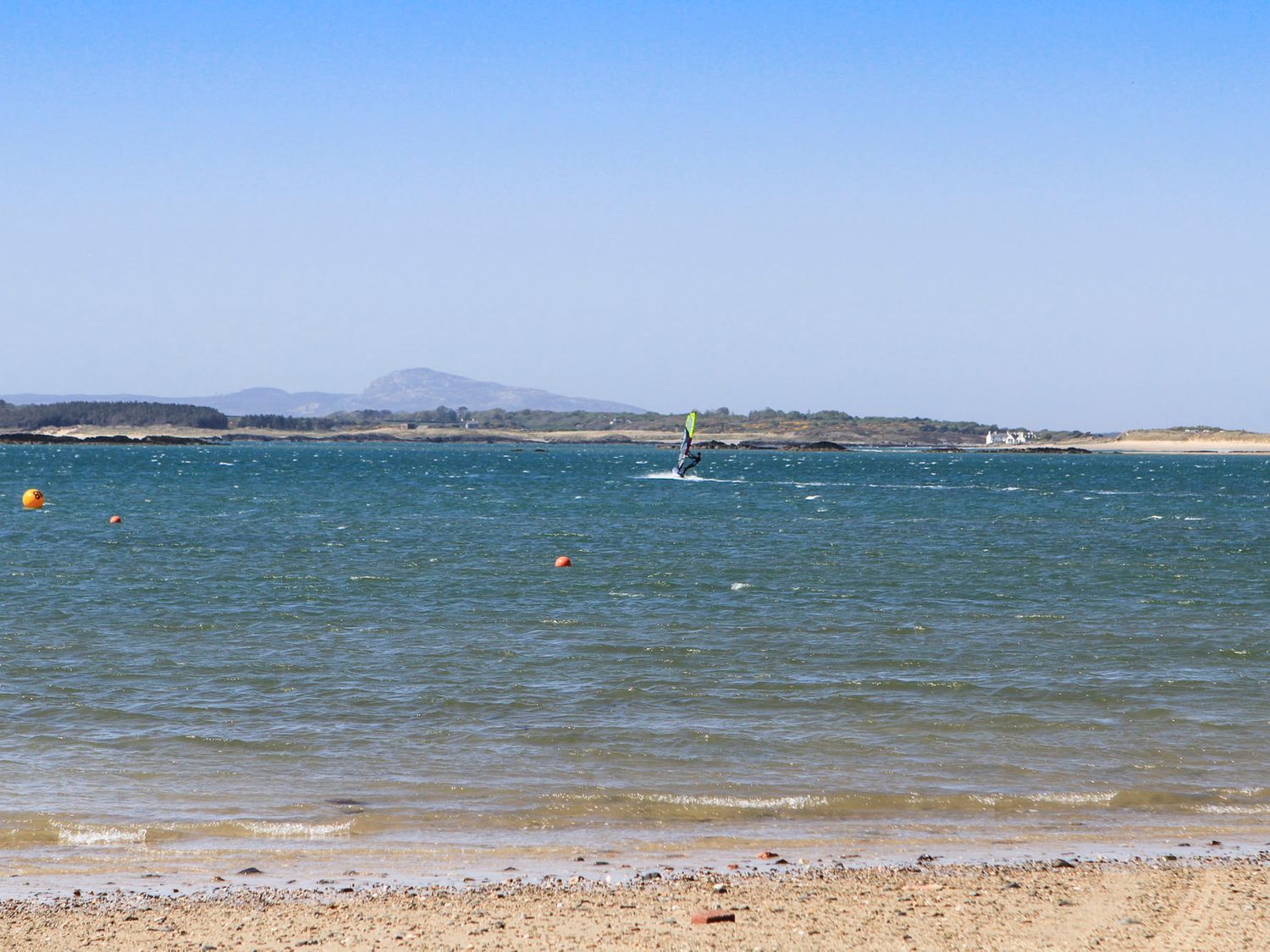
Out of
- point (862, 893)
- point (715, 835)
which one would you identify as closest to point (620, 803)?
point (715, 835)

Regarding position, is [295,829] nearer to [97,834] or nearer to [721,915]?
[97,834]

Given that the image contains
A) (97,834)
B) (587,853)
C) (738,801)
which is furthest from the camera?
(738,801)

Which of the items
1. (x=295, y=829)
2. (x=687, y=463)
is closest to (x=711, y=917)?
(x=295, y=829)

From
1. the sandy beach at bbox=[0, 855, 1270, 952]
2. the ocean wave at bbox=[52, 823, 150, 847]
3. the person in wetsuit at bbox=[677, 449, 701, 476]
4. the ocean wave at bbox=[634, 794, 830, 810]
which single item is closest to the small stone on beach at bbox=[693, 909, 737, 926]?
the sandy beach at bbox=[0, 855, 1270, 952]

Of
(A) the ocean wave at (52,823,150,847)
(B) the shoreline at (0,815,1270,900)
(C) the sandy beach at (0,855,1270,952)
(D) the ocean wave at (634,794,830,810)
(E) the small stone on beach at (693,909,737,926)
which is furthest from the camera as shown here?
(D) the ocean wave at (634,794,830,810)

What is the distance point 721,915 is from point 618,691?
10864 millimetres

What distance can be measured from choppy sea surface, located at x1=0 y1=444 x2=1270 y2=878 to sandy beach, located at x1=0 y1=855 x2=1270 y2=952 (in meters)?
2.01

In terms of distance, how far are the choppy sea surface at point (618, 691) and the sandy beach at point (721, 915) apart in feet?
6.60

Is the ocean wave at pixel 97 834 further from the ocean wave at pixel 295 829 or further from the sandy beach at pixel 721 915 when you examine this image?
the sandy beach at pixel 721 915

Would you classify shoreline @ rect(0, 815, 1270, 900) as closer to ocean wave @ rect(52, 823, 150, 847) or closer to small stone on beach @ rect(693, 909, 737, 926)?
ocean wave @ rect(52, 823, 150, 847)

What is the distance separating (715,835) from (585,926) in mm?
3548

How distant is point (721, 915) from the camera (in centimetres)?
1088

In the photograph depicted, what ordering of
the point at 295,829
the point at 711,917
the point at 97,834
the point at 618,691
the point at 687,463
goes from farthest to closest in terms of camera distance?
the point at 687,463 < the point at 618,691 < the point at 295,829 < the point at 97,834 < the point at 711,917

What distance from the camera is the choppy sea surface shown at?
14.9 m
